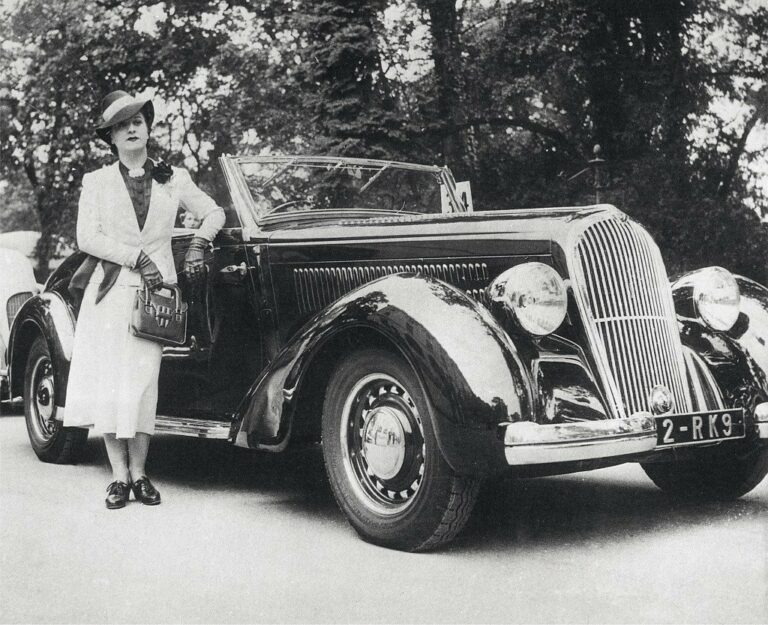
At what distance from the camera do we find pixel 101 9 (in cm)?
1872

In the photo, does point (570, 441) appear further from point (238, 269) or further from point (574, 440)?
point (238, 269)

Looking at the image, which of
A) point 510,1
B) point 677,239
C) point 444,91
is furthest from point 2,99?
point 677,239

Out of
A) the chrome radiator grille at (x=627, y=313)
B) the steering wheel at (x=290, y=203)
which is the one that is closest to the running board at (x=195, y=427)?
the steering wheel at (x=290, y=203)

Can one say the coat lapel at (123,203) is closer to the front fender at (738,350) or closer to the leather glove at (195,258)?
the leather glove at (195,258)

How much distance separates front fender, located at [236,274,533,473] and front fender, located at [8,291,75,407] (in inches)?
86.6

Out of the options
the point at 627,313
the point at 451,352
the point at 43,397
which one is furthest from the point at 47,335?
the point at 627,313

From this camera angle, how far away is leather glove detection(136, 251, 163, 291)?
4.55 m

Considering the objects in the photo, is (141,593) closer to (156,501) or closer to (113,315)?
(156,501)

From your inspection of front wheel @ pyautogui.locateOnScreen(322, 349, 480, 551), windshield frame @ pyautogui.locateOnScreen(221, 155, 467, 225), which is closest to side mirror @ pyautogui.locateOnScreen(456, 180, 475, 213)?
windshield frame @ pyautogui.locateOnScreen(221, 155, 467, 225)

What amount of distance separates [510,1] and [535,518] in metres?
14.5

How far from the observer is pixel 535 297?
367 centimetres

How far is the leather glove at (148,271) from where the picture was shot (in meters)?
4.55

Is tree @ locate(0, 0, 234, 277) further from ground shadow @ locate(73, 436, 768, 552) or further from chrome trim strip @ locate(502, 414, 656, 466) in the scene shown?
chrome trim strip @ locate(502, 414, 656, 466)

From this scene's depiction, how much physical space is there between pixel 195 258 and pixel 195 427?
85 cm
